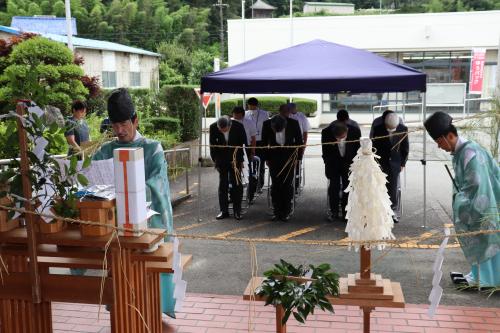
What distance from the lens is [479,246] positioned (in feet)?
16.0

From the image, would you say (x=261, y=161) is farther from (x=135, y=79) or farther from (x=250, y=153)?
(x=135, y=79)

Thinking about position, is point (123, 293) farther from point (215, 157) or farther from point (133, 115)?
point (215, 157)

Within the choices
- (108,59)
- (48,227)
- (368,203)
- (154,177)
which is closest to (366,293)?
(368,203)

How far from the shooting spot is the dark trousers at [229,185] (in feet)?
26.2

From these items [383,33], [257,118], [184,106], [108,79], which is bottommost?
[257,118]

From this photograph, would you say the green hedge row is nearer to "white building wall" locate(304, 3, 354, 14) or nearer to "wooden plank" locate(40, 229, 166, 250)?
"wooden plank" locate(40, 229, 166, 250)

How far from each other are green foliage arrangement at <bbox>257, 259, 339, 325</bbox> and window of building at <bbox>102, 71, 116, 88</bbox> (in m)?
23.6

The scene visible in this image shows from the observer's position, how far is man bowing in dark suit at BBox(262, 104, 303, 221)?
7.84m

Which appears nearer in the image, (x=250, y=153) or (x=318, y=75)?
(x=318, y=75)

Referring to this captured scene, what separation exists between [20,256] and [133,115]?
1341 millimetres

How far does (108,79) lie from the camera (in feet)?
85.8

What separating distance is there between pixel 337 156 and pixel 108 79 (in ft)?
67.4

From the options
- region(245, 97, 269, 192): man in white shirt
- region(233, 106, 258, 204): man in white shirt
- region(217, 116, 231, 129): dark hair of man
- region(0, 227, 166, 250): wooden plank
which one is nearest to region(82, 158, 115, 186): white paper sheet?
region(0, 227, 166, 250): wooden plank

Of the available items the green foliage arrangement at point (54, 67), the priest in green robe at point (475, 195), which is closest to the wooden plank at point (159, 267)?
the priest in green robe at point (475, 195)
